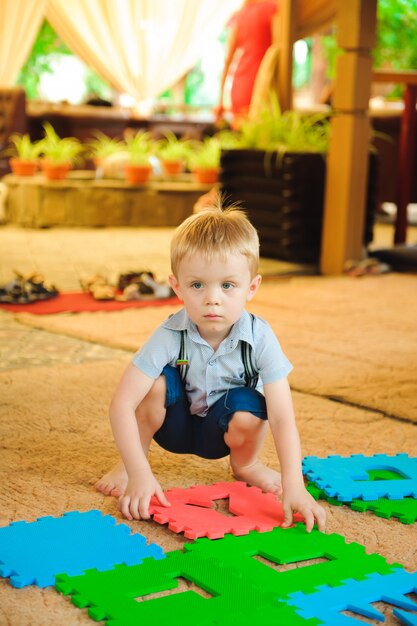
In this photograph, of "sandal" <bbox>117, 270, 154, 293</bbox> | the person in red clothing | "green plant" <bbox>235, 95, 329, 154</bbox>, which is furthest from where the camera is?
the person in red clothing

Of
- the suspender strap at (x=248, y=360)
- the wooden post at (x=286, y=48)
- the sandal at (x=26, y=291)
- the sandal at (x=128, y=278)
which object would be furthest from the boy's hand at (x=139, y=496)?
the wooden post at (x=286, y=48)

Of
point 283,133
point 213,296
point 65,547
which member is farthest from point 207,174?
point 65,547

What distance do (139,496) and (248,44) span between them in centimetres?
485

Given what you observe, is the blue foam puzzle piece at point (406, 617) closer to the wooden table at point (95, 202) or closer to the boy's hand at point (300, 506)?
the boy's hand at point (300, 506)

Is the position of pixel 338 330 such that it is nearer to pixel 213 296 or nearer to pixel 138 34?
pixel 213 296

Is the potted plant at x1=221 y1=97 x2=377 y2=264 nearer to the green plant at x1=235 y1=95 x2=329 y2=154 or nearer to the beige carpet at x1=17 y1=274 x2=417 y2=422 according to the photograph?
the green plant at x1=235 y1=95 x2=329 y2=154

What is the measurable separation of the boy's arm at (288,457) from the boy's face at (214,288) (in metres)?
0.15

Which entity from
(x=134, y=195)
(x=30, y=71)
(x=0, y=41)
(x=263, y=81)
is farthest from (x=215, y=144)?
(x=30, y=71)

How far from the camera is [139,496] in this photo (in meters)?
1.47

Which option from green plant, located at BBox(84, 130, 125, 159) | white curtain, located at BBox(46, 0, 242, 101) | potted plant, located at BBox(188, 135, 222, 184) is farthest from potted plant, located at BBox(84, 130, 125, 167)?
white curtain, located at BBox(46, 0, 242, 101)

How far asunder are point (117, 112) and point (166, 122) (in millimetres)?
465

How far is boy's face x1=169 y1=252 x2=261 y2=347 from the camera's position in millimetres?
1479

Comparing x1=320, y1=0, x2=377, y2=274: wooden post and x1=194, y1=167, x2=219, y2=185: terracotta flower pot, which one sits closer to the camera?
x1=320, y1=0, x2=377, y2=274: wooden post

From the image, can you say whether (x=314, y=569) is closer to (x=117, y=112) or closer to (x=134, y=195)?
(x=134, y=195)
